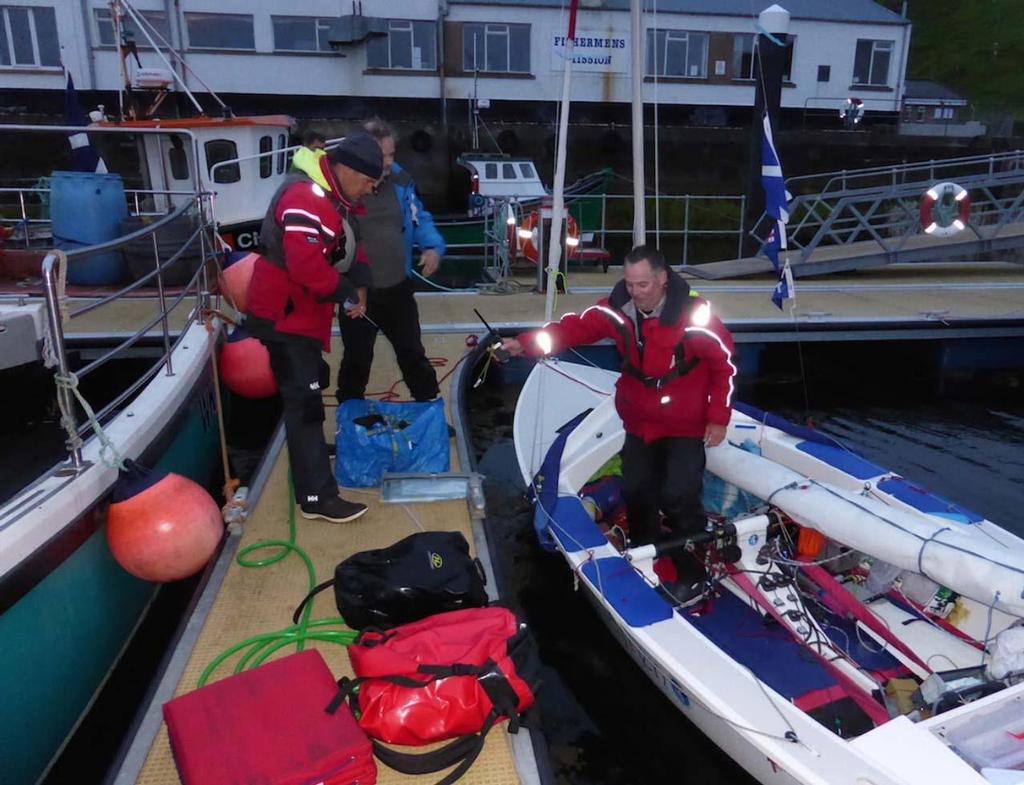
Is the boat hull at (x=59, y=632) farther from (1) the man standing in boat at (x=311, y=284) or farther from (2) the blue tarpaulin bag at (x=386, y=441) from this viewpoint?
(2) the blue tarpaulin bag at (x=386, y=441)

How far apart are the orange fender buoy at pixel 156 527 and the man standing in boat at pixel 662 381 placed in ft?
5.52

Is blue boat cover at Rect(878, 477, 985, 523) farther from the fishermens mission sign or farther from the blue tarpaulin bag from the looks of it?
the fishermens mission sign

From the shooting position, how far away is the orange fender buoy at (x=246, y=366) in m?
5.73

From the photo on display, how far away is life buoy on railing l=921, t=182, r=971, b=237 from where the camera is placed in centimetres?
1053

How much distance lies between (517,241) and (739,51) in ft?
50.9

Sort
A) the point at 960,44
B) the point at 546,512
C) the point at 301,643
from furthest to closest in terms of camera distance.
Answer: the point at 960,44, the point at 546,512, the point at 301,643

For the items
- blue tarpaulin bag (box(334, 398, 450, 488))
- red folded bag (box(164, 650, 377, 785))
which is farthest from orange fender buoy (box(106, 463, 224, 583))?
blue tarpaulin bag (box(334, 398, 450, 488))

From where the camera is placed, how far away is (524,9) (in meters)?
21.9

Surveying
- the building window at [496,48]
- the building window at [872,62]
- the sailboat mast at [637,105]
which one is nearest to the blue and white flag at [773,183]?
the sailboat mast at [637,105]

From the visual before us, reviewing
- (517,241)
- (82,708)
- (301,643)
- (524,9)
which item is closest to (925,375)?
(517,241)

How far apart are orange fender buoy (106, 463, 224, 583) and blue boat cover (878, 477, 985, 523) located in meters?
3.23

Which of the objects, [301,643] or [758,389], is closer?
[301,643]

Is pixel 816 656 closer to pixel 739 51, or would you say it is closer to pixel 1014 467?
pixel 1014 467

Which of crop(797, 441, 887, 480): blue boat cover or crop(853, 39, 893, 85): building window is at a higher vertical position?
crop(853, 39, 893, 85): building window
